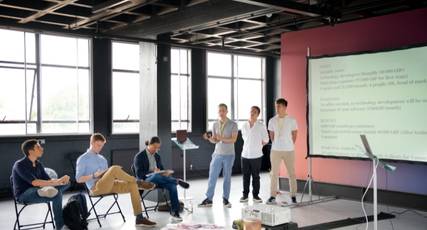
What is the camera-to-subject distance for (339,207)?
260 inches

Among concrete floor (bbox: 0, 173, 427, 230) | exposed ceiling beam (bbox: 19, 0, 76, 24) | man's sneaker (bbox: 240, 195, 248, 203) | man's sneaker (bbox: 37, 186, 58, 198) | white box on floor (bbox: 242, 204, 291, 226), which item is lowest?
concrete floor (bbox: 0, 173, 427, 230)

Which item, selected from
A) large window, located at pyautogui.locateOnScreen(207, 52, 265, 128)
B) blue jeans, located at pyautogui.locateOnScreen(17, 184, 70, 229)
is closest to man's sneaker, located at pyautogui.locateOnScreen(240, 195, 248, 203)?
blue jeans, located at pyautogui.locateOnScreen(17, 184, 70, 229)

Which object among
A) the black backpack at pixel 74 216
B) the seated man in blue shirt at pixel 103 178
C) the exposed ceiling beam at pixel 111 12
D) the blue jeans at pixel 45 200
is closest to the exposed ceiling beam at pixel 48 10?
the exposed ceiling beam at pixel 111 12

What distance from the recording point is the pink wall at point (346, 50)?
253 inches

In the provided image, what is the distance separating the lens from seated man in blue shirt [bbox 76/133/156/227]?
17.7 ft

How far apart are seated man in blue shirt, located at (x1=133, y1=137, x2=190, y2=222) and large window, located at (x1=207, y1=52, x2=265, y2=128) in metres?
4.72

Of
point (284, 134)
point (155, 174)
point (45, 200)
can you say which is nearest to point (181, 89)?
point (284, 134)

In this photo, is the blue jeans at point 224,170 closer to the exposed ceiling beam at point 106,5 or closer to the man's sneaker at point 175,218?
the man's sneaker at point 175,218

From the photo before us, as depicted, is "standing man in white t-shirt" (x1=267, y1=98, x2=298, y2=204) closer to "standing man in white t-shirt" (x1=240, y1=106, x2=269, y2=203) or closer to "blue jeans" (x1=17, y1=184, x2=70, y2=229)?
"standing man in white t-shirt" (x1=240, y1=106, x2=269, y2=203)

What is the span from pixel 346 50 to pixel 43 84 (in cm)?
536

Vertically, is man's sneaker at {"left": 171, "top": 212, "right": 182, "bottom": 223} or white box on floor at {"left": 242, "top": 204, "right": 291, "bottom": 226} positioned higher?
white box on floor at {"left": 242, "top": 204, "right": 291, "bottom": 226}

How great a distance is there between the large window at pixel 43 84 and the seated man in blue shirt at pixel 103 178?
10.8ft

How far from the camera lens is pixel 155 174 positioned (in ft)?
Answer: 19.2

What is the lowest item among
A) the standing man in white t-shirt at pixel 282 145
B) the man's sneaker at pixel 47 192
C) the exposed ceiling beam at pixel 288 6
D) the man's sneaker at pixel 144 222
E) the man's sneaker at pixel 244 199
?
the man's sneaker at pixel 244 199
